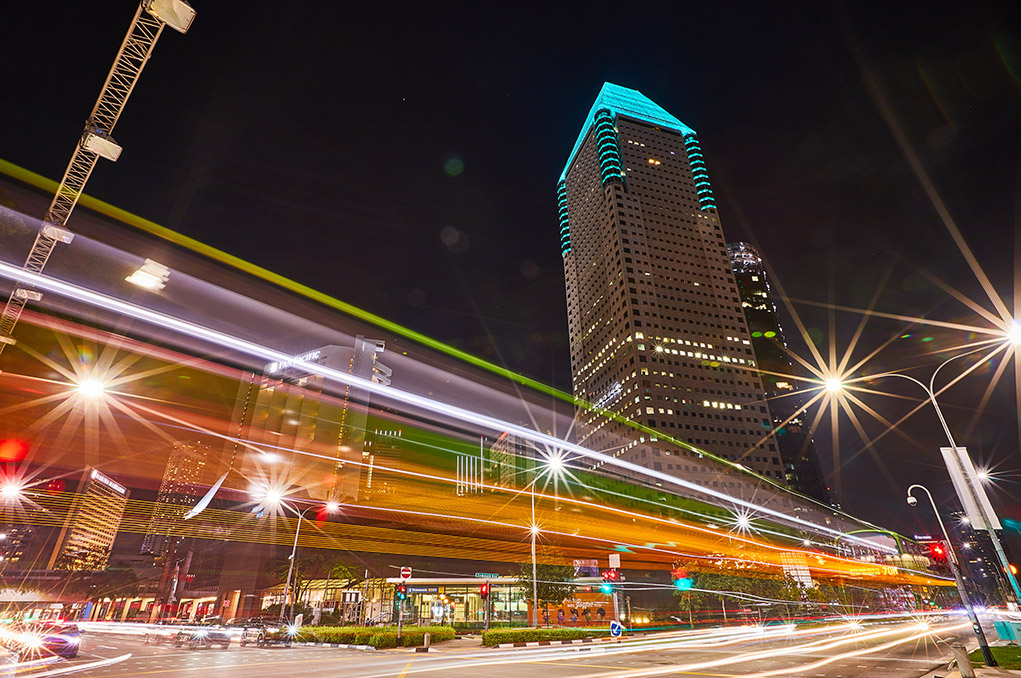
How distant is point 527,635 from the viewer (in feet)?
85.0

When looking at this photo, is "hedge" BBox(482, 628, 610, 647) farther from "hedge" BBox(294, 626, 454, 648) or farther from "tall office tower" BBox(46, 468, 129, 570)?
"tall office tower" BBox(46, 468, 129, 570)

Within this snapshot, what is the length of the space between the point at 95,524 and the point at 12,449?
432 ft

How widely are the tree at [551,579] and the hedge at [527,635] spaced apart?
602cm

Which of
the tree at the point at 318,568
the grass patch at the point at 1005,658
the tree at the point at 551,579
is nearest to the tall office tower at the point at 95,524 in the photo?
the tree at the point at 318,568

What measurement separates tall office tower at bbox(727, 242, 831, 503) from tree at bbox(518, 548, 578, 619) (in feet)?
414

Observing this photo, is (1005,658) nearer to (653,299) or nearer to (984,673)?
(984,673)

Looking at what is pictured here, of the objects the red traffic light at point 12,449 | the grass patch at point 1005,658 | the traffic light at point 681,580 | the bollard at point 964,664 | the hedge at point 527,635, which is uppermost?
the red traffic light at point 12,449

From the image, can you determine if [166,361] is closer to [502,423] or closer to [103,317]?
[103,317]

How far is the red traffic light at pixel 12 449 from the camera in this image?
19.2 meters

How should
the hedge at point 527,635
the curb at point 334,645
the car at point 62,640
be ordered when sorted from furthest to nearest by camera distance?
the hedge at point 527,635 < the curb at point 334,645 < the car at point 62,640

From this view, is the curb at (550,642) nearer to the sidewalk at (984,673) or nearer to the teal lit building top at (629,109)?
the sidewalk at (984,673)

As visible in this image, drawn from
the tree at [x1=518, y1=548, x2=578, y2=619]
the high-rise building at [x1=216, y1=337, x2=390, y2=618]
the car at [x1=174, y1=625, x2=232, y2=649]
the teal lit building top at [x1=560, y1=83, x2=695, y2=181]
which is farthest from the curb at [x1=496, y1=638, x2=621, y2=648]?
the teal lit building top at [x1=560, y1=83, x2=695, y2=181]

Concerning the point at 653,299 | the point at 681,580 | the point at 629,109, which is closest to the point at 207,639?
the point at 681,580

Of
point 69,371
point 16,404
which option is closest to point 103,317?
point 69,371
